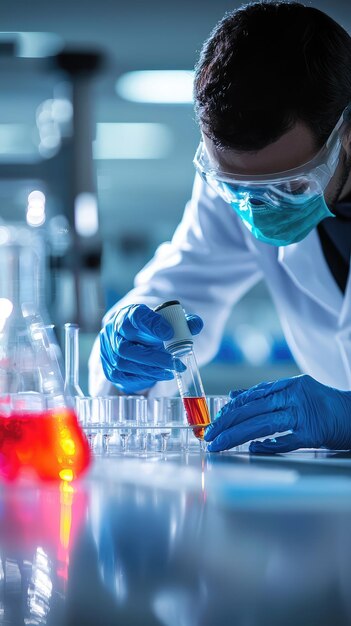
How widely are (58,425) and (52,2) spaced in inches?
127

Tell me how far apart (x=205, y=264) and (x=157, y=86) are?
2.43 metres

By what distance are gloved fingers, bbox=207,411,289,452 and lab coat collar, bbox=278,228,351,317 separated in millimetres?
750

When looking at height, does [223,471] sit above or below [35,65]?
below

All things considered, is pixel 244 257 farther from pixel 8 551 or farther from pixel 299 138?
pixel 8 551

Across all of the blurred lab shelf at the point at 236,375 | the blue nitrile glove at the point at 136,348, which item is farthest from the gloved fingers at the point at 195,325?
the blurred lab shelf at the point at 236,375

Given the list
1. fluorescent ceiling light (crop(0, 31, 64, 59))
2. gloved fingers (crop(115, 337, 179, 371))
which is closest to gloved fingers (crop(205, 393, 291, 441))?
gloved fingers (crop(115, 337, 179, 371))

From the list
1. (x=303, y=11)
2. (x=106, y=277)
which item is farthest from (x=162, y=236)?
(x=303, y=11)

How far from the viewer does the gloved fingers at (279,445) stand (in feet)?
4.33

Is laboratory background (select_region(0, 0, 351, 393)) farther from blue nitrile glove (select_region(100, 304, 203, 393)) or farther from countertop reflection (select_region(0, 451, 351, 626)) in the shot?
countertop reflection (select_region(0, 451, 351, 626))

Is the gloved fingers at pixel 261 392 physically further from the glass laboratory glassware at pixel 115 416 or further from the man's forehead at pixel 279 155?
the man's forehead at pixel 279 155

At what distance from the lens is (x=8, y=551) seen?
0.58 metres

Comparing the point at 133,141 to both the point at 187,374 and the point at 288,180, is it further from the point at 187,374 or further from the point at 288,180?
the point at 187,374

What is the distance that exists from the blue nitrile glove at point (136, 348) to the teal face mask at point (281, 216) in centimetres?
31

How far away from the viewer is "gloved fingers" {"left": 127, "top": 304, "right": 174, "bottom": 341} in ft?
4.50
